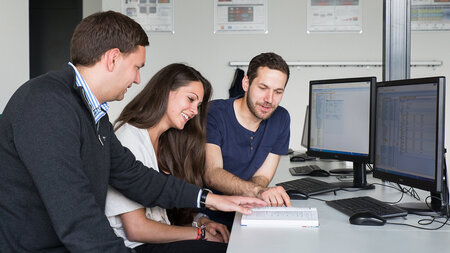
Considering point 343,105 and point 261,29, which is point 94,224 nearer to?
point 343,105

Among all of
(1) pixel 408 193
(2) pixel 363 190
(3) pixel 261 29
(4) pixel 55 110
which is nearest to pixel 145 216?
A: (4) pixel 55 110

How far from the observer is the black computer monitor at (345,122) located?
1.92m

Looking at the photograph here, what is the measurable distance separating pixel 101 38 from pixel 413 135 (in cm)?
106

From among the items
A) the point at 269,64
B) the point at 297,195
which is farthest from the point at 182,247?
the point at 269,64

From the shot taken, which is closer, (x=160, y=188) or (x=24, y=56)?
(x=160, y=188)

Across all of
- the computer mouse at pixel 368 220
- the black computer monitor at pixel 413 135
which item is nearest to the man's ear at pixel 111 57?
the computer mouse at pixel 368 220

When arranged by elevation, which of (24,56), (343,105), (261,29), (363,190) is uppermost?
(261,29)

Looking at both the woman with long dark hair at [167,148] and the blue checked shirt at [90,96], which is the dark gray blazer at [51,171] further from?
the woman with long dark hair at [167,148]

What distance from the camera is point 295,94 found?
4.22 meters

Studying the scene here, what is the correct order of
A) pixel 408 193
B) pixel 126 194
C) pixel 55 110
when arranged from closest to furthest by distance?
pixel 55 110
pixel 126 194
pixel 408 193

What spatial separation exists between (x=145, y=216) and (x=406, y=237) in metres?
0.85

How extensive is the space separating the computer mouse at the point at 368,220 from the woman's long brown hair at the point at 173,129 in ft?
2.66

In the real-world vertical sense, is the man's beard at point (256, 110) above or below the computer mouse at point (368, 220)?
above

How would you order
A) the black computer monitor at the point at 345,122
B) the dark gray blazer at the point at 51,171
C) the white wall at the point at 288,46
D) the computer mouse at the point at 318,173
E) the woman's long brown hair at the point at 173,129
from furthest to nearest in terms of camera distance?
the white wall at the point at 288,46 < the computer mouse at the point at 318,173 < the black computer monitor at the point at 345,122 < the woman's long brown hair at the point at 173,129 < the dark gray blazer at the point at 51,171
